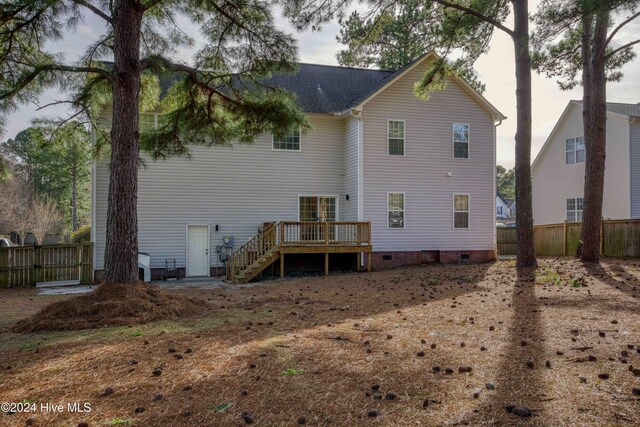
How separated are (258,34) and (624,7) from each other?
7.47 metres

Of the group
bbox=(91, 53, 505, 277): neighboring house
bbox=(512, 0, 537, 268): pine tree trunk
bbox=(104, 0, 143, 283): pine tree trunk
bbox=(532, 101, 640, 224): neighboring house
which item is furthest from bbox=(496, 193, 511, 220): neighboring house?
bbox=(104, 0, 143, 283): pine tree trunk

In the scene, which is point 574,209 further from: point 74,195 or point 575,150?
point 74,195

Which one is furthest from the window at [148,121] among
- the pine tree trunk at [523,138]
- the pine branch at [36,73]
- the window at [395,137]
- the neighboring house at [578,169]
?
the neighboring house at [578,169]

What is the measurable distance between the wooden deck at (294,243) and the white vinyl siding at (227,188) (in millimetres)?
1135

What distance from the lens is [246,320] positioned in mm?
6938

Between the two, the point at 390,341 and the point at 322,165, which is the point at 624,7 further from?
the point at 322,165

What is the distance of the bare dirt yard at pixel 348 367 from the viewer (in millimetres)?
3342

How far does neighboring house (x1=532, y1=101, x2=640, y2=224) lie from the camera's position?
20.5 metres

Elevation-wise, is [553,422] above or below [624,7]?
below

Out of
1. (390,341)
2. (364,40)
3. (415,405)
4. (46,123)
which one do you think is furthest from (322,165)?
(415,405)

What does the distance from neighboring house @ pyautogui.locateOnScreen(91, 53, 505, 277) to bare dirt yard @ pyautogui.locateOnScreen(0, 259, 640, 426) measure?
8.41m

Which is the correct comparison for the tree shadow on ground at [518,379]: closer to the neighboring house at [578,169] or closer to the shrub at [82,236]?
the neighboring house at [578,169]

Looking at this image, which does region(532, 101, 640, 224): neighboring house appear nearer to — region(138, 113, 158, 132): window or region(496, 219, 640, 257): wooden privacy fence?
region(496, 219, 640, 257): wooden privacy fence

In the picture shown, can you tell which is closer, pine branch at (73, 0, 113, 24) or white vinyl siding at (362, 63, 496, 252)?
pine branch at (73, 0, 113, 24)
